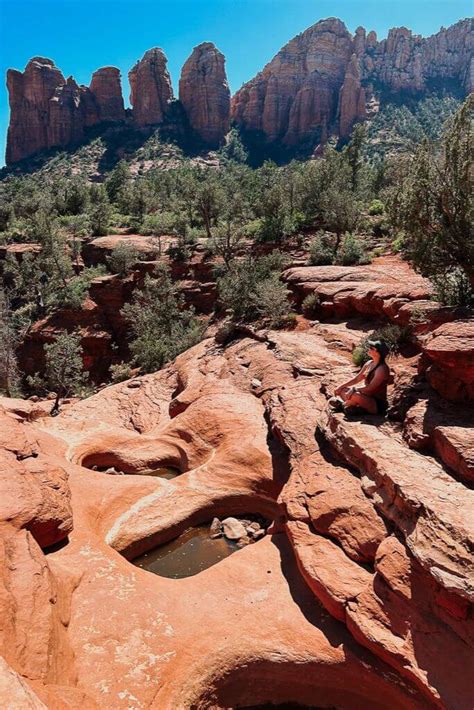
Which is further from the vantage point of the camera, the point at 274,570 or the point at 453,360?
the point at 274,570

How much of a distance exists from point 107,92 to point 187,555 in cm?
10749

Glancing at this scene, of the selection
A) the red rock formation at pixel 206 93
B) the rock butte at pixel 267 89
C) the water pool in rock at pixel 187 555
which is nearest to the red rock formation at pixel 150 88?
the rock butte at pixel 267 89

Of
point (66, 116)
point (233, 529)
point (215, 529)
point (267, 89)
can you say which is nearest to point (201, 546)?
point (215, 529)

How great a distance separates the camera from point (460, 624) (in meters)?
4.79

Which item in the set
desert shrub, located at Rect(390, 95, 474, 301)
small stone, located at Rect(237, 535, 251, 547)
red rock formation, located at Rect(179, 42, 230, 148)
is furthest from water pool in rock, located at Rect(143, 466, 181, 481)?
red rock formation, located at Rect(179, 42, 230, 148)

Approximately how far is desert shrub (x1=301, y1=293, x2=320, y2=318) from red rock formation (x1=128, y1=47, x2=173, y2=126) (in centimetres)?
9195

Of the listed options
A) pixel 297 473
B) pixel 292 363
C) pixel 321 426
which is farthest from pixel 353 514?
pixel 292 363

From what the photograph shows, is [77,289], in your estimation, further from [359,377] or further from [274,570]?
[274,570]

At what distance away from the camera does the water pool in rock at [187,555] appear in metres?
8.10

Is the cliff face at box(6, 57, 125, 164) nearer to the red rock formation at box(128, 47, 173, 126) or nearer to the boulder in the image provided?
the red rock formation at box(128, 47, 173, 126)

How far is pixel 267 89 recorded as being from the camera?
9762 cm

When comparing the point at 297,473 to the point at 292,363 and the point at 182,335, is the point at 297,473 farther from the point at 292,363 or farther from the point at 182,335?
the point at 182,335

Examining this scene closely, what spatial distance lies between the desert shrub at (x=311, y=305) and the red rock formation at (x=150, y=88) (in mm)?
91952

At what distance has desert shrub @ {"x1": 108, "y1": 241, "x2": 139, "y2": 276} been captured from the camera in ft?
103
